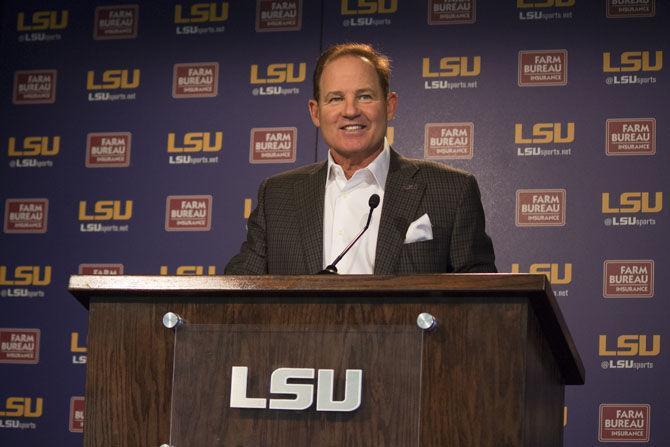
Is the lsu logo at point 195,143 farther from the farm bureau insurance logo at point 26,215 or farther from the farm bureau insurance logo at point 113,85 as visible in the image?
the farm bureau insurance logo at point 26,215

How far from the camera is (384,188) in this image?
2.96 metres

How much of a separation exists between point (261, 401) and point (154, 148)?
3.38 meters

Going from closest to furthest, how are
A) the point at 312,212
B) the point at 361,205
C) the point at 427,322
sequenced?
the point at 427,322, the point at 312,212, the point at 361,205

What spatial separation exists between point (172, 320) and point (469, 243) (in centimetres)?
102

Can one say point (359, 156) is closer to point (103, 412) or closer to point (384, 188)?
point (384, 188)

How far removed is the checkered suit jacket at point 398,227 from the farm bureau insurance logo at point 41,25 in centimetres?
286

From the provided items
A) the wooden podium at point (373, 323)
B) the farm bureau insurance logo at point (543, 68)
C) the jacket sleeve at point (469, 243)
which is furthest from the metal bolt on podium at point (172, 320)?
the farm bureau insurance logo at point (543, 68)

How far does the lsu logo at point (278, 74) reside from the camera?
5.16m

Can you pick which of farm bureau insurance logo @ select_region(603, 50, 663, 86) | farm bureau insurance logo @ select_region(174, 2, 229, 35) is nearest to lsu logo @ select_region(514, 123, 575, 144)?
farm bureau insurance logo @ select_region(603, 50, 663, 86)

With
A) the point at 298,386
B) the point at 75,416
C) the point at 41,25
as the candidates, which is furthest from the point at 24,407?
the point at 298,386

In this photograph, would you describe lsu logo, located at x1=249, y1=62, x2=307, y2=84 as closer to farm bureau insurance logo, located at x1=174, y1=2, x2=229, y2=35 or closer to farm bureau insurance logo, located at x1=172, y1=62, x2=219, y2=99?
farm bureau insurance logo, located at x1=172, y1=62, x2=219, y2=99

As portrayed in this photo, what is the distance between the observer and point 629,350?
15.0ft

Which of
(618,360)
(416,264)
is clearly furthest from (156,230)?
(416,264)

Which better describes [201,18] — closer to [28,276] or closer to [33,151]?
[33,151]
